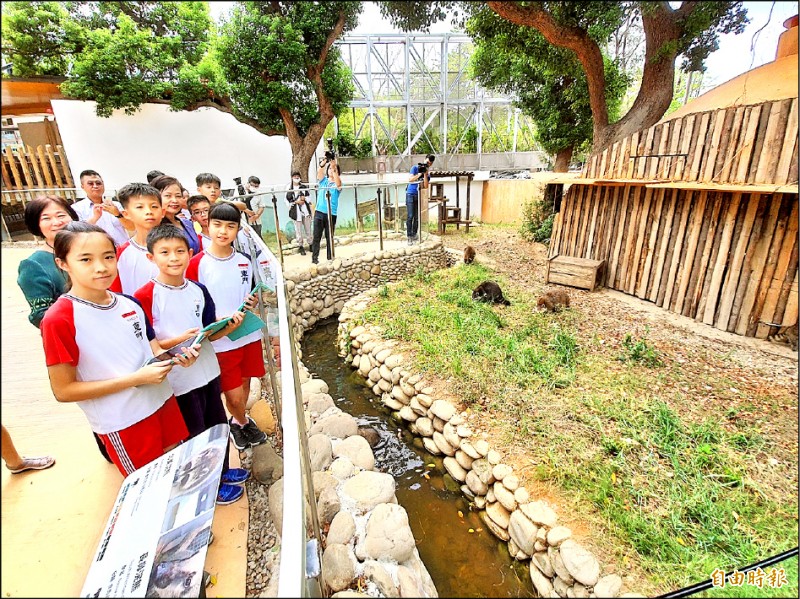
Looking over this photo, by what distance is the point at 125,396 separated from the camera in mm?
1675

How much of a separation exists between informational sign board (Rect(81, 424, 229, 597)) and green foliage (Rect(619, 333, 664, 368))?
3.84m

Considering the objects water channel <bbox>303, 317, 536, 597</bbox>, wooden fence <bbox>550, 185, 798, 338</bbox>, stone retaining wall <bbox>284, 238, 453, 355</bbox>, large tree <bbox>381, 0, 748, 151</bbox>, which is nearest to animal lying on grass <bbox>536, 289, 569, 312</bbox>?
wooden fence <bbox>550, 185, 798, 338</bbox>

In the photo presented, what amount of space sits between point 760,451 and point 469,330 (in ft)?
9.15

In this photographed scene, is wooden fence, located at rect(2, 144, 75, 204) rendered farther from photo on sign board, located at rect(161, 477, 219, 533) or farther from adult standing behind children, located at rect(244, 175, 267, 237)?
photo on sign board, located at rect(161, 477, 219, 533)

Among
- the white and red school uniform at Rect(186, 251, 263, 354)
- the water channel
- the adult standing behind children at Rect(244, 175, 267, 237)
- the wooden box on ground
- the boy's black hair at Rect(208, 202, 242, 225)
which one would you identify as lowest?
the water channel

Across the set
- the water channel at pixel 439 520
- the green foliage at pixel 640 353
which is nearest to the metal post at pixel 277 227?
the water channel at pixel 439 520

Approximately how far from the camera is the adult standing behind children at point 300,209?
640 cm

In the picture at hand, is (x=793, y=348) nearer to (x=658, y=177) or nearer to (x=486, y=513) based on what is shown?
(x=658, y=177)

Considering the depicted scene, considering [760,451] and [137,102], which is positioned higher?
[137,102]

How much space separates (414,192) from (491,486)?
235 inches

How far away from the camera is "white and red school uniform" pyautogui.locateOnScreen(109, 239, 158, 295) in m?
2.33

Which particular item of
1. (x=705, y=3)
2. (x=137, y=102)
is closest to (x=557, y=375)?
(x=705, y=3)

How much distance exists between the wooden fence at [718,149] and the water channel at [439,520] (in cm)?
317

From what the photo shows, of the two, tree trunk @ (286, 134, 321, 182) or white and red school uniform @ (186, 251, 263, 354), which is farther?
tree trunk @ (286, 134, 321, 182)
